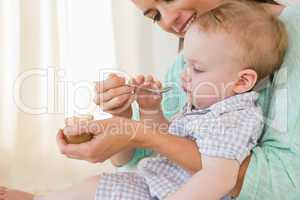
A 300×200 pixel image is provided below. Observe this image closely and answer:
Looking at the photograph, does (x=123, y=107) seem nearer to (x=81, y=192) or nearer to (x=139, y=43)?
(x=81, y=192)

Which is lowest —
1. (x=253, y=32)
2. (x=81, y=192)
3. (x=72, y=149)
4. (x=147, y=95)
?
(x=81, y=192)

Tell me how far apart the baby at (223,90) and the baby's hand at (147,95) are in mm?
105

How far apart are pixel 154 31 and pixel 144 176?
2.53ft

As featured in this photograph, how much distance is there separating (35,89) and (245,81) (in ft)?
2.94

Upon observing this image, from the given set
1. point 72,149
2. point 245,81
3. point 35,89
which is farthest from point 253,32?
point 35,89

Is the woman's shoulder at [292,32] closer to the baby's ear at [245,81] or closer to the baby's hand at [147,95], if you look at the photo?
the baby's ear at [245,81]

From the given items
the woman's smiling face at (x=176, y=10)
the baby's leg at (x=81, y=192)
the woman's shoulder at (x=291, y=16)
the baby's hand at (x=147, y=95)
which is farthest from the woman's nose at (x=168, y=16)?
the baby's leg at (x=81, y=192)

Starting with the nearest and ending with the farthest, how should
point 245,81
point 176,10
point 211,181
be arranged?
point 211,181
point 245,81
point 176,10

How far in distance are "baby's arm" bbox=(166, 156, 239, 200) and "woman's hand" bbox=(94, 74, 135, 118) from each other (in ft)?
0.82

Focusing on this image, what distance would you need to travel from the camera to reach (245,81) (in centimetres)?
113

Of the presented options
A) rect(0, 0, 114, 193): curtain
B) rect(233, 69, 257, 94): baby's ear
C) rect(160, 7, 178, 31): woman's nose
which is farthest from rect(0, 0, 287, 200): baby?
rect(0, 0, 114, 193): curtain

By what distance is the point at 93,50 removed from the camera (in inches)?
70.6

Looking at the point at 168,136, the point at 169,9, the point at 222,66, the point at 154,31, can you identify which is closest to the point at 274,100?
the point at 222,66

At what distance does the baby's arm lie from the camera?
101cm
